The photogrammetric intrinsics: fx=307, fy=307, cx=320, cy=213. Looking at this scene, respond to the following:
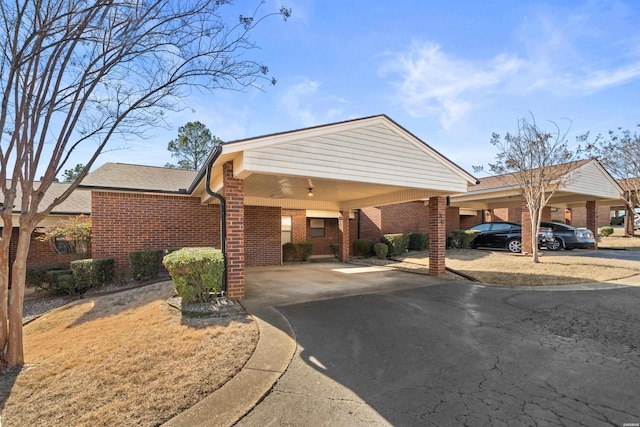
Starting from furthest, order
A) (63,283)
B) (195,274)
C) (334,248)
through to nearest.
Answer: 1. (334,248)
2. (63,283)
3. (195,274)

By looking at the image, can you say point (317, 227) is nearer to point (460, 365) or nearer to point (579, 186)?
point (579, 186)

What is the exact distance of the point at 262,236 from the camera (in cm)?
1302

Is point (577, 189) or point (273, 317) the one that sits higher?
point (577, 189)

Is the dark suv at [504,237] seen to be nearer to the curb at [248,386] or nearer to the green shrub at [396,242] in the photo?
the green shrub at [396,242]

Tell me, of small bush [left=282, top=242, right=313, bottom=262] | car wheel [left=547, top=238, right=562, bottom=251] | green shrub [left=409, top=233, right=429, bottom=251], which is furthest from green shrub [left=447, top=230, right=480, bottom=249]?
small bush [left=282, top=242, right=313, bottom=262]

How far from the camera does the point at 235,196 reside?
21.0ft

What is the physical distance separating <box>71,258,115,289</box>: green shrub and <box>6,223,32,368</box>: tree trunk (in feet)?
17.5

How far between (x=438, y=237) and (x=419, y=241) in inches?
296

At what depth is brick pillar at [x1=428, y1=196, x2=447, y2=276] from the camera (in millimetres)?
9250

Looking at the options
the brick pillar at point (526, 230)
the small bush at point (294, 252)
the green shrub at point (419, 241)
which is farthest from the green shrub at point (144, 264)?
the brick pillar at point (526, 230)

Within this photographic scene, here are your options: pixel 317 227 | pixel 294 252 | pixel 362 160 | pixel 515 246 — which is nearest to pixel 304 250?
pixel 294 252

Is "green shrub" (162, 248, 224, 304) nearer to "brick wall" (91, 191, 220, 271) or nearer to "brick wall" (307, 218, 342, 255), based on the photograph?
"brick wall" (91, 191, 220, 271)

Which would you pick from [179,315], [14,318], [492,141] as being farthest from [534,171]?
[14,318]

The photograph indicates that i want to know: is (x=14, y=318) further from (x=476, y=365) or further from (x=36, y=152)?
(x=476, y=365)
